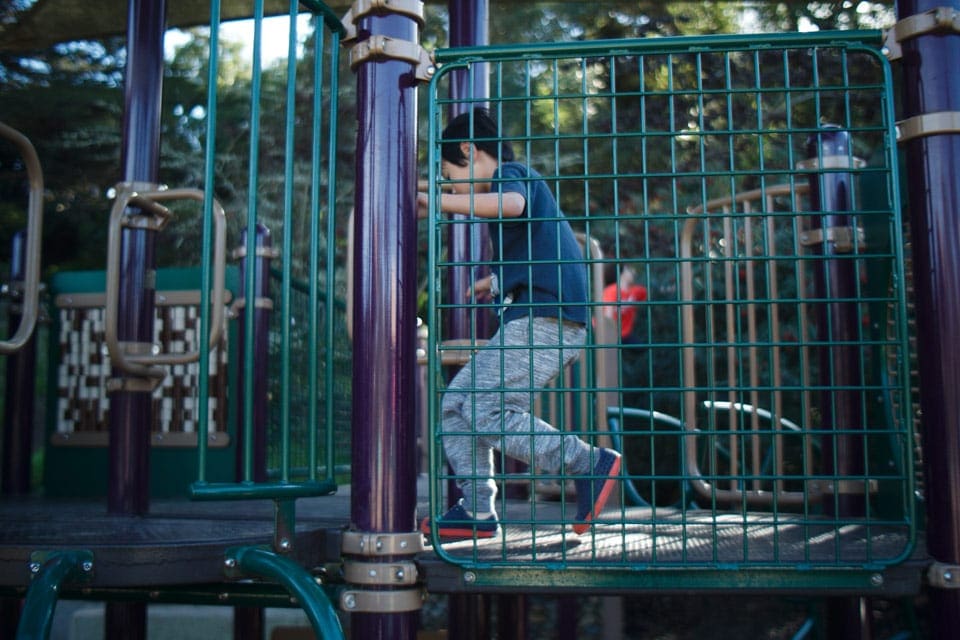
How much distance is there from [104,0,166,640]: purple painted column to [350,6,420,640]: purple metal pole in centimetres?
122

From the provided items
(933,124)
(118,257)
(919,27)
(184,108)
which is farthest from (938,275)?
(184,108)

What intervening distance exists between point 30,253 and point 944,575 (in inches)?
111

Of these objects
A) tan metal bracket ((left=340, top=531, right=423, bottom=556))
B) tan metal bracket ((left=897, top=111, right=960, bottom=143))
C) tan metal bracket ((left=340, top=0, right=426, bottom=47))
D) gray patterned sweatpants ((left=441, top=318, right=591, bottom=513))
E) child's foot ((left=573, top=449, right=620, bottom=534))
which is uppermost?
tan metal bracket ((left=340, top=0, right=426, bottom=47))

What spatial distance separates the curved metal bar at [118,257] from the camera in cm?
281

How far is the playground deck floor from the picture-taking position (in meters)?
2.08

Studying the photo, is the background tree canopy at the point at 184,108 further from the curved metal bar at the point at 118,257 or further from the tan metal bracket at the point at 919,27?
the tan metal bracket at the point at 919,27

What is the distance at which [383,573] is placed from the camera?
82.4 inches

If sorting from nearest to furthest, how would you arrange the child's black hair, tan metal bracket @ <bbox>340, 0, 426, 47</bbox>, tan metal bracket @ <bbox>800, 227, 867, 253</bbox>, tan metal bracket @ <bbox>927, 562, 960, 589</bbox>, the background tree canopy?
tan metal bracket @ <bbox>927, 562, 960, 589</bbox> < tan metal bracket @ <bbox>340, 0, 426, 47</bbox> < the child's black hair < tan metal bracket @ <bbox>800, 227, 867, 253</bbox> < the background tree canopy

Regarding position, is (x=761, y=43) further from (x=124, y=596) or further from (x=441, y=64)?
(x=124, y=596)

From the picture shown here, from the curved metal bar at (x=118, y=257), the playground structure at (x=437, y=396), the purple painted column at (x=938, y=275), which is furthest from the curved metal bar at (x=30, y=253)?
the purple painted column at (x=938, y=275)

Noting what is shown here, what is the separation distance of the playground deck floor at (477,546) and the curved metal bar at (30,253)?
57cm

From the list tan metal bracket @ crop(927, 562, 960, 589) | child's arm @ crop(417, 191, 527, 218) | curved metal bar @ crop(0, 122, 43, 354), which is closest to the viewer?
tan metal bracket @ crop(927, 562, 960, 589)

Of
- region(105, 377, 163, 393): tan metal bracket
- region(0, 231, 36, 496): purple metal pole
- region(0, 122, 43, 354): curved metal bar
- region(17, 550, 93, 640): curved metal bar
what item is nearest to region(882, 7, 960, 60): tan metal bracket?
region(17, 550, 93, 640): curved metal bar

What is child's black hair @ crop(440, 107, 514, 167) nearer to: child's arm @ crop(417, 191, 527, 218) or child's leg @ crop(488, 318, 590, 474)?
child's arm @ crop(417, 191, 527, 218)
